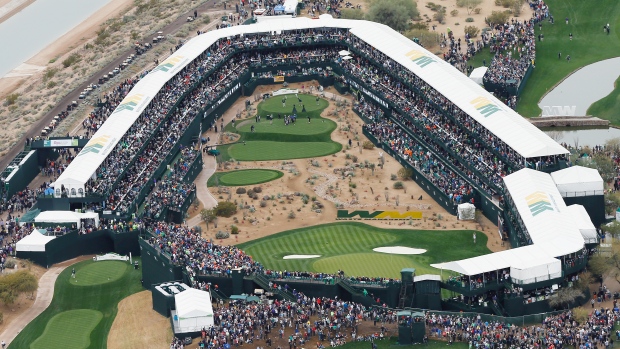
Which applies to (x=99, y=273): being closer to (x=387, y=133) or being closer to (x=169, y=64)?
(x=169, y=64)

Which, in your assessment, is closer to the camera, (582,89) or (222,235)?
(222,235)

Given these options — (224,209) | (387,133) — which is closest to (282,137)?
(387,133)

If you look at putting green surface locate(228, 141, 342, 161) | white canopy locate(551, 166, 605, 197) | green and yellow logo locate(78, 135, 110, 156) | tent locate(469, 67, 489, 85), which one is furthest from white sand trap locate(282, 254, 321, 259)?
tent locate(469, 67, 489, 85)

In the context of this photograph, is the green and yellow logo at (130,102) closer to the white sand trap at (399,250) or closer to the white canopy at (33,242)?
the white canopy at (33,242)

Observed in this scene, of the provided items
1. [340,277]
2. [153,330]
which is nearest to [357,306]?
[340,277]

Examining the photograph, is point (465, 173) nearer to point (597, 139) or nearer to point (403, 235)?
point (403, 235)

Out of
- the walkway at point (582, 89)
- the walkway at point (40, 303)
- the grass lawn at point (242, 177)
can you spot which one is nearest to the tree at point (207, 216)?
the grass lawn at point (242, 177)

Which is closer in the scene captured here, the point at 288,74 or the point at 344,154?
the point at 344,154
